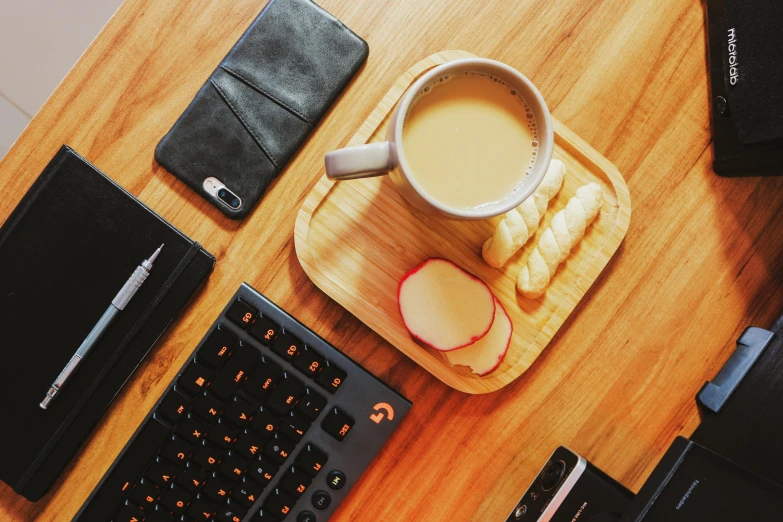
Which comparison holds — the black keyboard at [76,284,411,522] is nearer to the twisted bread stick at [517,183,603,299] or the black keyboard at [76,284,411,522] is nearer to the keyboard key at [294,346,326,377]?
the keyboard key at [294,346,326,377]

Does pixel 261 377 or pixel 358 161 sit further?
pixel 261 377

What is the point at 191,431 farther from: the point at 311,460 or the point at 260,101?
the point at 260,101

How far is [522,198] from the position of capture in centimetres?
50

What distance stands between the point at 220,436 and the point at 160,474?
7 cm

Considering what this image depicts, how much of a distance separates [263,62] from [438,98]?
0.69ft

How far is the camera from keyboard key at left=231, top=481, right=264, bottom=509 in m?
0.61

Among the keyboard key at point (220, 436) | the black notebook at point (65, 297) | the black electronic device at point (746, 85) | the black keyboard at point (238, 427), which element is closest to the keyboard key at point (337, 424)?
the black keyboard at point (238, 427)

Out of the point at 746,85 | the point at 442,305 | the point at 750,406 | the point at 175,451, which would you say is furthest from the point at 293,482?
the point at 746,85

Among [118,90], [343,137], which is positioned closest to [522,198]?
[343,137]

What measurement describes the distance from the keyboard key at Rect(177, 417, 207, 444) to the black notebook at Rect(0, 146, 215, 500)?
90mm

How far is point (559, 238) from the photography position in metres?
0.61

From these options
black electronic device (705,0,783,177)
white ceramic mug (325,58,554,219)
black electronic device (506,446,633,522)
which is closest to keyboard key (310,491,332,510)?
black electronic device (506,446,633,522)

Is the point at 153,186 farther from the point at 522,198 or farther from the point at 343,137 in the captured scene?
the point at 522,198

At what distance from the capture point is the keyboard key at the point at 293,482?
61 cm
